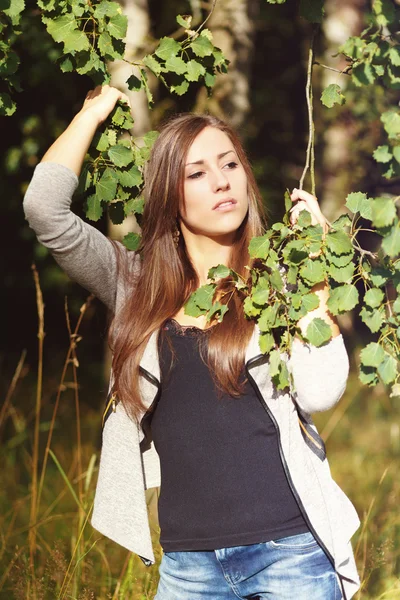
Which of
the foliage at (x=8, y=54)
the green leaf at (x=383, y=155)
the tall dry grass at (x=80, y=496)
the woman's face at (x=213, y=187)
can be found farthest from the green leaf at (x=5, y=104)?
the green leaf at (x=383, y=155)

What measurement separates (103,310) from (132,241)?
253 centimetres

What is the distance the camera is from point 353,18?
611 centimetres

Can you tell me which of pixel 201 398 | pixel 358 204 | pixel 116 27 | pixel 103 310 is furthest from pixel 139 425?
pixel 103 310

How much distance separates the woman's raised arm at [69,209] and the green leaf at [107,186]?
110mm

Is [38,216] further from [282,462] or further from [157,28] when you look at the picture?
[157,28]

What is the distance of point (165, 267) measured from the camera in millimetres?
2232

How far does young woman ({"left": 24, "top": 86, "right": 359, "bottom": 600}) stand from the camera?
1865 mm

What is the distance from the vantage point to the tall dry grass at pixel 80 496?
260cm

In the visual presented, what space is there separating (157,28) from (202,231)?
3.09 meters

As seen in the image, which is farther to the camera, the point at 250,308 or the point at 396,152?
the point at 250,308

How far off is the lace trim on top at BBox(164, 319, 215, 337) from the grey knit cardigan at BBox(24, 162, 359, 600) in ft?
0.16

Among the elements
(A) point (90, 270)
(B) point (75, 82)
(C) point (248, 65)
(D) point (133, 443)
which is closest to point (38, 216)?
(A) point (90, 270)

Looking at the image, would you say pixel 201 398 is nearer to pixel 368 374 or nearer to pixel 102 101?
pixel 368 374

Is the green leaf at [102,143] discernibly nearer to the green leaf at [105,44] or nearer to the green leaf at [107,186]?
the green leaf at [107,186]
